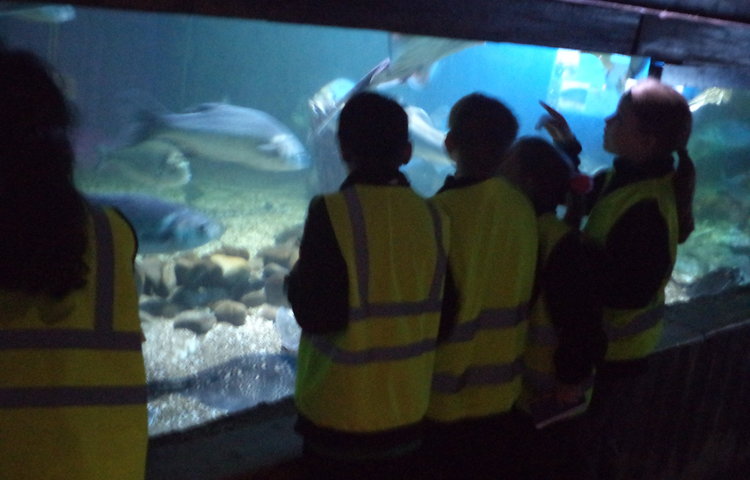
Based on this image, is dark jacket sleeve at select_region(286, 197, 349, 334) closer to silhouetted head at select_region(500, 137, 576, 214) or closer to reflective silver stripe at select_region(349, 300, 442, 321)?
reflective silver stripe at select_region(349, 300, 442, 321)

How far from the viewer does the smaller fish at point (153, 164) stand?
25.6ft

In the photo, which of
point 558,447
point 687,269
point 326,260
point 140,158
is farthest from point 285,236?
point 326,260

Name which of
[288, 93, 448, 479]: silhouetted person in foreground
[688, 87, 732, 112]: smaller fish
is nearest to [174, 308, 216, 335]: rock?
[288, 93, 448, 479]: silhouetted person in foreground

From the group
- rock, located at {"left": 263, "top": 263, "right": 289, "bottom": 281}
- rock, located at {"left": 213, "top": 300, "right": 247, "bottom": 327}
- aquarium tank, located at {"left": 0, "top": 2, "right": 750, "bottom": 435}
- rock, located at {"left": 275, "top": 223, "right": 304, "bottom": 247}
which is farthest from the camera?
rock, located at {"left": 275, "top": 223, "right": 304, "bottom": 247}

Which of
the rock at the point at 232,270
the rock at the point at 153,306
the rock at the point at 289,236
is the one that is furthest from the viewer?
the rock at the point at 289,236

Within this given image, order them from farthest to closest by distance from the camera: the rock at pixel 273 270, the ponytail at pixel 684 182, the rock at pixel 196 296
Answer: the rock at pixel 273 270 → the rock at pixel 196 296 → the ponytail at pixel 684 182

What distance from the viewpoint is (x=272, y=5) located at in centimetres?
205

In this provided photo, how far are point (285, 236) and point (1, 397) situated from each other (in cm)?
717

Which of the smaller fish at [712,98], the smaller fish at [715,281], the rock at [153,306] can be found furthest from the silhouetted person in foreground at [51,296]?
the smaller fish at [712,98]

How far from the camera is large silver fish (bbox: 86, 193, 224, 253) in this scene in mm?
4148

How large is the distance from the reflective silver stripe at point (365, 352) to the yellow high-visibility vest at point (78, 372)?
596 mm

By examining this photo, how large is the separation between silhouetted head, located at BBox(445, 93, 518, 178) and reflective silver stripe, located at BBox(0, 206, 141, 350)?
1221mm

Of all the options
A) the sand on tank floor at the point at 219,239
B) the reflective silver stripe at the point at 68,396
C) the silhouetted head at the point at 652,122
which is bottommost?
the sand on tank floor at the point at 219,239

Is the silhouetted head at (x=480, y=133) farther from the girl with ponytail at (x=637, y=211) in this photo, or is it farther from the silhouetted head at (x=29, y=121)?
the silhouetted head at (x=29, y=121)
